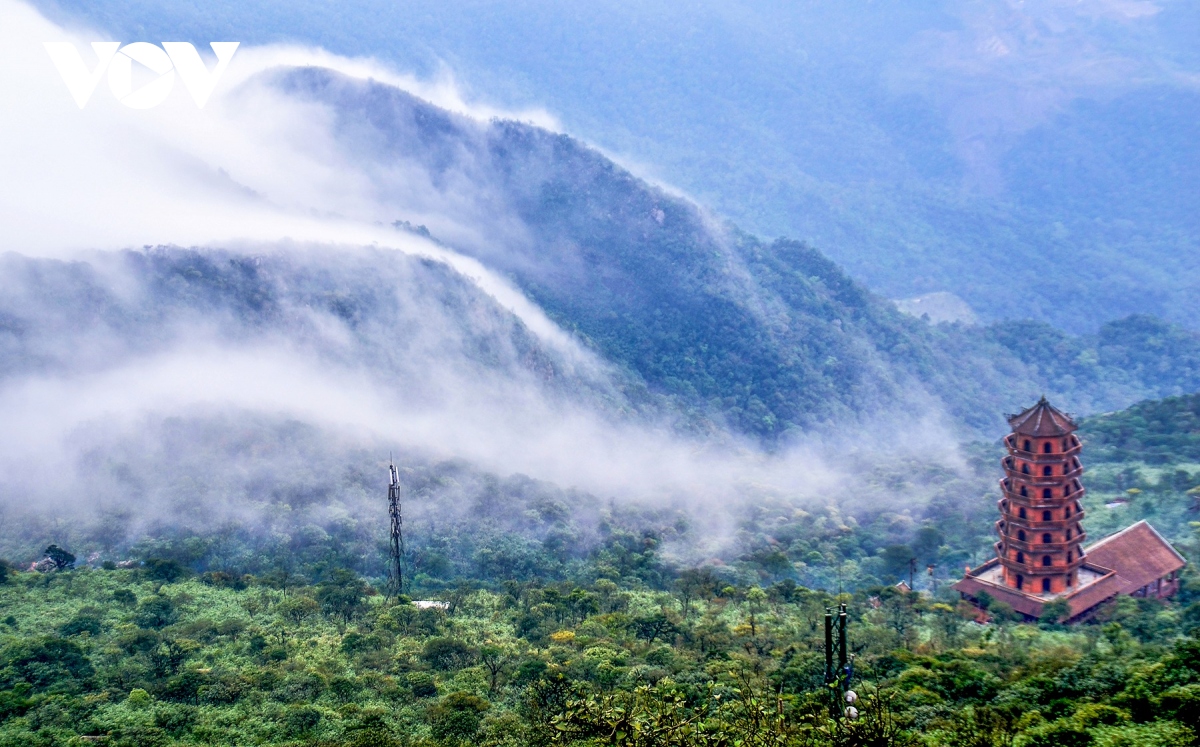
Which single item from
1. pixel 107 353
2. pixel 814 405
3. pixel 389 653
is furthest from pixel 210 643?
pixel 814 405

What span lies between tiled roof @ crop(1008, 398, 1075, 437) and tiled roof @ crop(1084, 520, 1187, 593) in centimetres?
608

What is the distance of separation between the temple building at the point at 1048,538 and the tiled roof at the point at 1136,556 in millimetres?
51

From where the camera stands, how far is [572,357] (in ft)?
285

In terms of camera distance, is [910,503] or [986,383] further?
[986,383]

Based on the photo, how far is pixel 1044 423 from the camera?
45.1 meters

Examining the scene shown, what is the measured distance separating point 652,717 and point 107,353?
5371cm

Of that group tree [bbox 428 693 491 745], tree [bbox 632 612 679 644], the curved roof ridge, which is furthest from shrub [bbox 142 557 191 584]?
the curved roof ridge

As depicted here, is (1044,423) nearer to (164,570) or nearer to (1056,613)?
(1056,613)

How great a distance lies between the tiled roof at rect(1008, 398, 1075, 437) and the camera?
44.9m

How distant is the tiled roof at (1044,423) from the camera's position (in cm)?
4491

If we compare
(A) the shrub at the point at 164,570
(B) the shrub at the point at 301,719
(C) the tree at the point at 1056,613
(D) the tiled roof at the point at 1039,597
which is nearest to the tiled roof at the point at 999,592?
(D) the tiled roof at the point at 1039,597

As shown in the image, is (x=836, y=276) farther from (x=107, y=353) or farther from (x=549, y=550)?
(x=107, y=353)

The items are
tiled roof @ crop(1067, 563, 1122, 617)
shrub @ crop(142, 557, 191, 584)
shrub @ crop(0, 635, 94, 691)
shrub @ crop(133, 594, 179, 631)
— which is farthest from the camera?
shrub @ crop(142, 557, 191, 584)

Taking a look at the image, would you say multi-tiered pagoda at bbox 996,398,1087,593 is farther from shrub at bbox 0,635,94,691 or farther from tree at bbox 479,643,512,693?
shrub at bbox 0,635,94,691
